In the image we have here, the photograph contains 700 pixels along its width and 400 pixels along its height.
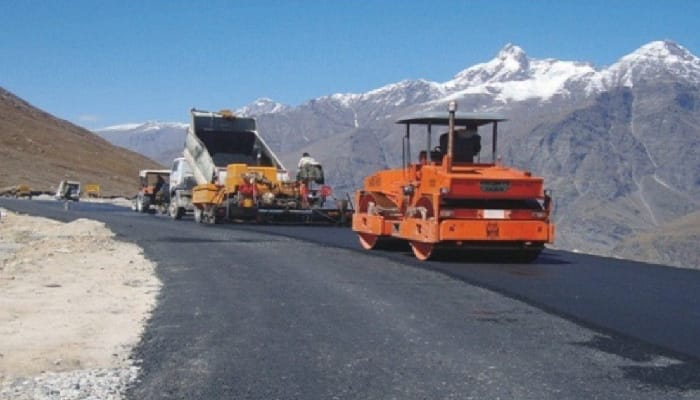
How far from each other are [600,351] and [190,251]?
35.1ft

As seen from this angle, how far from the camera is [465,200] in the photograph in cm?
1531

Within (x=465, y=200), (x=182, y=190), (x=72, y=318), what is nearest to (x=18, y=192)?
(x=182, y=190)

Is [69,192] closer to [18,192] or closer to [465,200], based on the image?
[18,192]

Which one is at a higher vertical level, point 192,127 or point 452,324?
point 192,127

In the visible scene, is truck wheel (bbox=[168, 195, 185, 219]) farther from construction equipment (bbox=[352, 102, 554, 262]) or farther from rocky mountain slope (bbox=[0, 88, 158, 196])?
rocky mountain slope (bbox=[0, 88, 158, 196])

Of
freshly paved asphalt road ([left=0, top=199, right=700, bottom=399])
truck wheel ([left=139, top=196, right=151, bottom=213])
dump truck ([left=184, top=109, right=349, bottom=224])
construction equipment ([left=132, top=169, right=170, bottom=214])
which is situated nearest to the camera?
freshly paved asphalt road ([left=0, top=199, right=700, bottom=399])

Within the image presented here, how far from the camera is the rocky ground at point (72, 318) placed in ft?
23.4

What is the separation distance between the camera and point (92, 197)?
258ft

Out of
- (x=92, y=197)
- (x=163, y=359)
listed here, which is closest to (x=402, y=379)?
(x=163, y=359)

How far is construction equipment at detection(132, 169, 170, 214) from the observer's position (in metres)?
40.4

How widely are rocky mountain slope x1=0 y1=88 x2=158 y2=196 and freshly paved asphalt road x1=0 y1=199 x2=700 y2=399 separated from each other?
271 ft

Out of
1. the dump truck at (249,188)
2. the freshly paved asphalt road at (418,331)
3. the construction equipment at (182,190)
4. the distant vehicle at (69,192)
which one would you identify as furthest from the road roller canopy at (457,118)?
the distant vehicle at (69,192)

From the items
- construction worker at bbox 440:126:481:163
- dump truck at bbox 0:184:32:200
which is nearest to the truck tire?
construction worker at bbox 440:126:481:163

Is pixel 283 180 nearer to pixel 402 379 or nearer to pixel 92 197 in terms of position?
pixel 402 379
